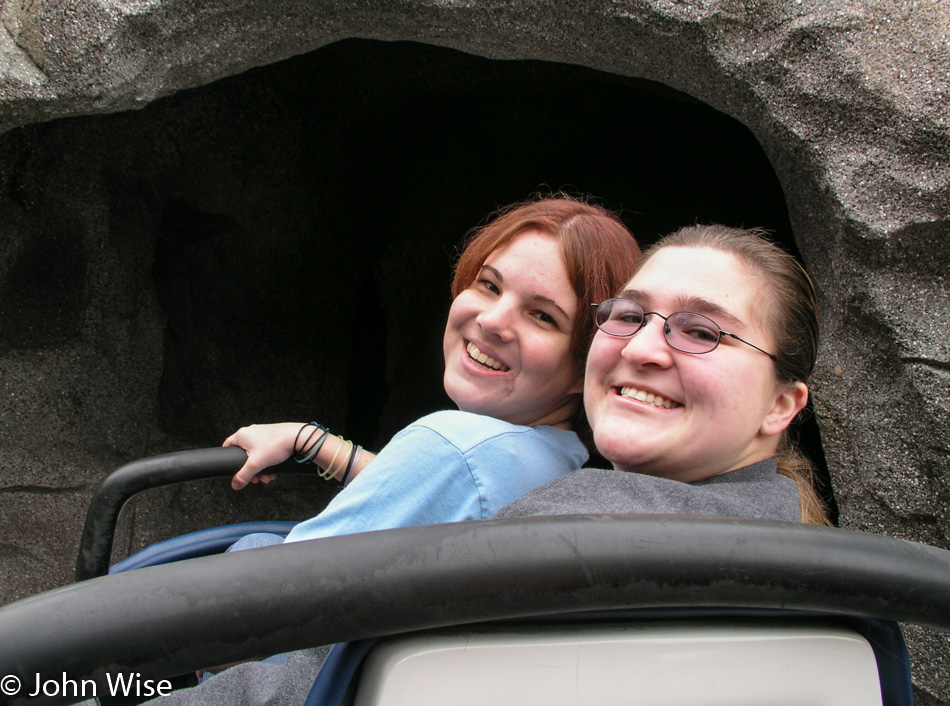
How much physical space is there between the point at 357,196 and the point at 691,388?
7.32 feet

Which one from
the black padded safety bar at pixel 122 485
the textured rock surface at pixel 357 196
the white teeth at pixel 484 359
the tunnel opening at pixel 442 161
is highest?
the tunnel opening at pixel 442 161

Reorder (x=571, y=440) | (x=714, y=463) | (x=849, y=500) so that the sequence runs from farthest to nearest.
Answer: (x=849, y=500) < (x=571, y=440) < (x=714, y=463)

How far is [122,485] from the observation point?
3.77 ft

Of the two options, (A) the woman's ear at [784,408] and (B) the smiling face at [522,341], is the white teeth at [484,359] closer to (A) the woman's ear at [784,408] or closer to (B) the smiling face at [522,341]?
(B) the smiling face at [522,341]

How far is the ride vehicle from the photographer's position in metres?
0.40

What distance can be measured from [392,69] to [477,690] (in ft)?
7.82

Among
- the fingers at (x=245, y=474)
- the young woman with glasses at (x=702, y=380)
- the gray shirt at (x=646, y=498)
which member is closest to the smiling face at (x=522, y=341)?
the young woman with glasses at (x=702, y=380)

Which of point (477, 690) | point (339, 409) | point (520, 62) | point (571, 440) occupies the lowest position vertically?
point (477, 690)

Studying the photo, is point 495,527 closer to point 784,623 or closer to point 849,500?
point 784,623

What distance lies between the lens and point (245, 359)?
2.53 m

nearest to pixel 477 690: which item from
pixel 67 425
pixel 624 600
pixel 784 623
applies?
pixel 624 600

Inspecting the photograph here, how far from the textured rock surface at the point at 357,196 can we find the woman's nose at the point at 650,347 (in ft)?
1.81

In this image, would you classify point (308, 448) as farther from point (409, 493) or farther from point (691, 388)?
point (691, 388)

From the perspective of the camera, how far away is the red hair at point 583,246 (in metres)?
1.00
